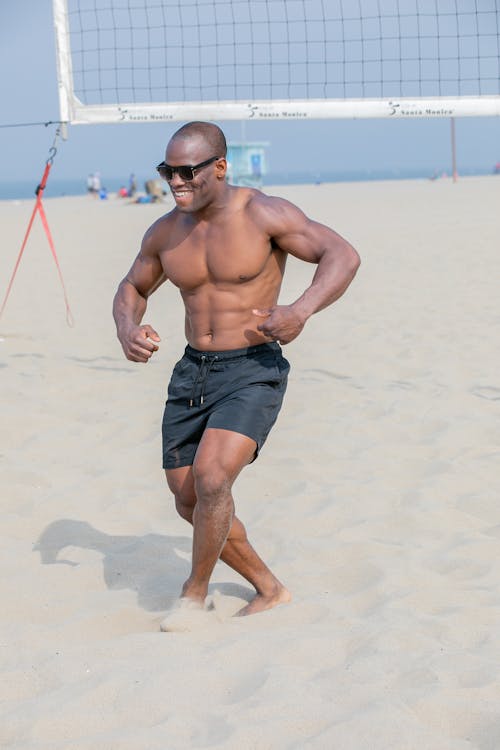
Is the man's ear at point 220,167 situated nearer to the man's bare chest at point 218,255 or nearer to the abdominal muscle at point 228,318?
the man's bare chest at point 218,255

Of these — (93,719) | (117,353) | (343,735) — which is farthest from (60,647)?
(117,353)

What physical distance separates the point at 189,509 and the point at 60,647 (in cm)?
70

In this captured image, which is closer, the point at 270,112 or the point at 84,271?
the point at 270,112

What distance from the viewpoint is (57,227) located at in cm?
2323

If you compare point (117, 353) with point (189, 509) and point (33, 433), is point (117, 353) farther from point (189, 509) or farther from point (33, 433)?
point (189, 509)

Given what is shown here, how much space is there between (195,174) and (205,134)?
0.16 metres

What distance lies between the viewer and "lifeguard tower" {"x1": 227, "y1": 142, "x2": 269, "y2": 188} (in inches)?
1759

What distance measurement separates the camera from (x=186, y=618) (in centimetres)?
360

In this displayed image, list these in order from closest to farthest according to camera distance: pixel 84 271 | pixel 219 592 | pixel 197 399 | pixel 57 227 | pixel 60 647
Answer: pixel 60 647 → pixel 197 399 → pixel 219 592 → pixel 84 271 → pixel 57 227

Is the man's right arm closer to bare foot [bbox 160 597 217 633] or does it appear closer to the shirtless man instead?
the shirtless man

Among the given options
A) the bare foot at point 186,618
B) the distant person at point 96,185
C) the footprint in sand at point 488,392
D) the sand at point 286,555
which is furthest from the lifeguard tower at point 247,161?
the bare foot at point 186,618

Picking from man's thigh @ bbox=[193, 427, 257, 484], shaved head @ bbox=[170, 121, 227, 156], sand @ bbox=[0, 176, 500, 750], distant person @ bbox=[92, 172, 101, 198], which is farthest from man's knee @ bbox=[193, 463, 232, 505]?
distant person @ bbox=[92, 172, 101, 198]

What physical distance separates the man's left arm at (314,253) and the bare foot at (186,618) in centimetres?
100

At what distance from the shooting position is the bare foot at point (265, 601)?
384 centimetres
